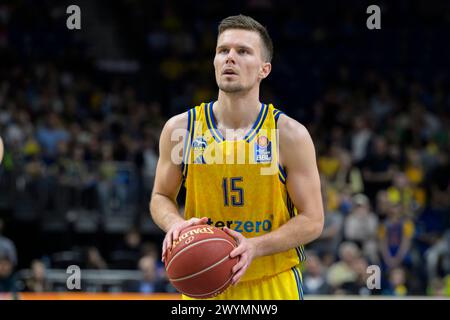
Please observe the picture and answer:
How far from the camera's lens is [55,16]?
16.9 meters

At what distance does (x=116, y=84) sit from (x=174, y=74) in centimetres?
135

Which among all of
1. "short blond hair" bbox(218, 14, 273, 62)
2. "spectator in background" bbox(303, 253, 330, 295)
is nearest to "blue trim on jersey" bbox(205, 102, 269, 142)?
"short blond hair" bbox(218, 14, 273, 62)

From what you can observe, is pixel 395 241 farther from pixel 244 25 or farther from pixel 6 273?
pixel 244 25

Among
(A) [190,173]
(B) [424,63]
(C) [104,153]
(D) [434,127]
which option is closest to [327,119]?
(D) [434,127]

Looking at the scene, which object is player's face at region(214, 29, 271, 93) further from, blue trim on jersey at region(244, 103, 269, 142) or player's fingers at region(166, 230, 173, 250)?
player's fingers at region(166, 230, 173, 250)

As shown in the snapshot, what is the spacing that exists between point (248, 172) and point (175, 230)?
657 mm

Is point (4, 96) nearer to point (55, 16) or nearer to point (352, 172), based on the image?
point (55, 16)

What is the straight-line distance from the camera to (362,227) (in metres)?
12.1

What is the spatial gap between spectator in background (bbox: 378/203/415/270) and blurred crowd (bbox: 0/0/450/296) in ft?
0.07

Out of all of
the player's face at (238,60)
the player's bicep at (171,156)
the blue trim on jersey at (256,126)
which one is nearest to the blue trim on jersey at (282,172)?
the blue trim on jersey at (256,126)

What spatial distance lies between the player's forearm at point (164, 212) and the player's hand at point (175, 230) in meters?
0.27

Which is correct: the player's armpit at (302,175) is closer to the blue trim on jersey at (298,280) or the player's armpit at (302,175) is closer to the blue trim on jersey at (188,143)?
the blue trim on jersey at (298,280)

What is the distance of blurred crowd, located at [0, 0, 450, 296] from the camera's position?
1195cm
